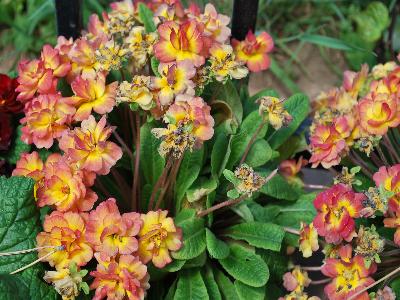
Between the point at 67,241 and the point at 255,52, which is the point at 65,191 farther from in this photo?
the point at 255,52

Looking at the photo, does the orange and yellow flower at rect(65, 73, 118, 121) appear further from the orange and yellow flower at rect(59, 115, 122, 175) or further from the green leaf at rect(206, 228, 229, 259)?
the green leaf at rect(206, 228, 229, 259)

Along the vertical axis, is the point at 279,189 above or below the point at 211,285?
above

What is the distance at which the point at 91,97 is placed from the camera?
1.20m

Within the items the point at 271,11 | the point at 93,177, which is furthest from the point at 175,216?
the point at 271,11

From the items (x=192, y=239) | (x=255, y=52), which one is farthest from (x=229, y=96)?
(x=192, y=239)

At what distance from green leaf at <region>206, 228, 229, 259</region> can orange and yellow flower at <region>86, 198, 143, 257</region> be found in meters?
0.15

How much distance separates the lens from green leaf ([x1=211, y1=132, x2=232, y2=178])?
1.28 metres

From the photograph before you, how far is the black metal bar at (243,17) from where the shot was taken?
149cm

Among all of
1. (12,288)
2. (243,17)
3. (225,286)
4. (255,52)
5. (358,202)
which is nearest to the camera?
(12,288)

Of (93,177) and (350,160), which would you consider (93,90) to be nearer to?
(93,177)

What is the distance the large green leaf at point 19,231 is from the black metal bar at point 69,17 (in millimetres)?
538

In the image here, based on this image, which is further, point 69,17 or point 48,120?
point 69,17

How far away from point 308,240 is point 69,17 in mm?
750

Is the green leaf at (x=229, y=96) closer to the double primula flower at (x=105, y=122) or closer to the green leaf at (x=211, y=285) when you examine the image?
the double primula flower at (x=105, y=122)
